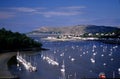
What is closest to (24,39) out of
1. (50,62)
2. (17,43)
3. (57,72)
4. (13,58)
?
(17,43)

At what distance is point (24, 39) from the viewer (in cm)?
8150

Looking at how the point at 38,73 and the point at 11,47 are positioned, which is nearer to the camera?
the point at 38,73

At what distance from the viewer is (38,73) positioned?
41.2 metres

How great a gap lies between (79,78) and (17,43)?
4419cm

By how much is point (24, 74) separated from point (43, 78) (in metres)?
3.63

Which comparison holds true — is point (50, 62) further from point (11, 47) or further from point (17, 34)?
point (17, 34)

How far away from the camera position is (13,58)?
60.3 m

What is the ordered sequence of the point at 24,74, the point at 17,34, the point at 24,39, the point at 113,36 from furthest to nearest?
the point at 113,36
the point at 17,34
the point at 24,39
the point at 24,74

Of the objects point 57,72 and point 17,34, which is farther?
point 17,34

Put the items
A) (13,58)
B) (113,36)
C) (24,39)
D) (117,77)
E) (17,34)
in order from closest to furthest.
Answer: (117,77) < (13,58) < (24,39) < (17,34) < (113,36)

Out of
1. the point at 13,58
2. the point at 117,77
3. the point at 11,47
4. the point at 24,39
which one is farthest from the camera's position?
the point at 24,39

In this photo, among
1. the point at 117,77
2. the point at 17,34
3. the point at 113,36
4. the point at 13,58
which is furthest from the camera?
the point at 113,36

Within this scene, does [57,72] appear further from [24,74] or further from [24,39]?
[24,39]

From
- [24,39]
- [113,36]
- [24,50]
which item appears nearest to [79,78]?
[24,50]
